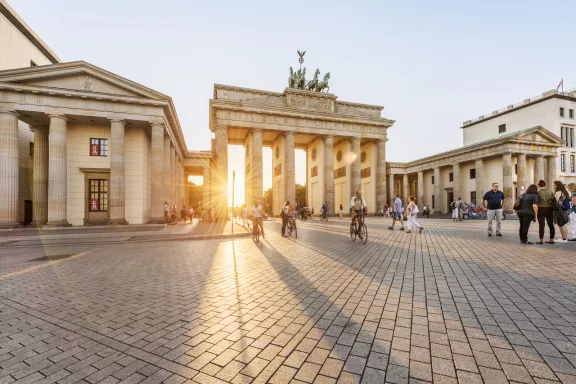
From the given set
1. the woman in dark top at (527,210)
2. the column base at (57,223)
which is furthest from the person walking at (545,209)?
the column base at (57,223)

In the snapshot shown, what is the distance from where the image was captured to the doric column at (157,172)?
802 inches

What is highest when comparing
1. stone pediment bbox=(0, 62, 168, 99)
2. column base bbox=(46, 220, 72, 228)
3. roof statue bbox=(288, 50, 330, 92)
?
roof statue bbox=(288, 50, 330, 92)

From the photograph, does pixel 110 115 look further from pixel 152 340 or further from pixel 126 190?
pixel 152 340

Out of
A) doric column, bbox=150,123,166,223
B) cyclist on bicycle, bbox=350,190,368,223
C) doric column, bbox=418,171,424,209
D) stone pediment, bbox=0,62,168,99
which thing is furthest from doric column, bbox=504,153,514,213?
stone pediment, bbox=0,62,168,99

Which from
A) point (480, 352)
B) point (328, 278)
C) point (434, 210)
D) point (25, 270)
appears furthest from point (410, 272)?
point (434, 210)

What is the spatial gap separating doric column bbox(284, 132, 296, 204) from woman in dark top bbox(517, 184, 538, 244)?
81.3ft

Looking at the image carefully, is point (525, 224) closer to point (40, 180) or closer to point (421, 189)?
point (40, 180)

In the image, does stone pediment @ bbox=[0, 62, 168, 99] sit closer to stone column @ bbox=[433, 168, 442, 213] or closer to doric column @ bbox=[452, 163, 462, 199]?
doric column @ bbox=[452, 163, 462, 199]

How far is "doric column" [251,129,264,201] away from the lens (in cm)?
3223

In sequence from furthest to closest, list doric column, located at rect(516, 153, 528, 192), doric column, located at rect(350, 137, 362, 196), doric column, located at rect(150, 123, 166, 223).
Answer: doric column, located at rect(350, 137, 362, 196), doric column, located at rect(516, 153, 528, 192), doric column, located at rect(150, 123, 166, 223)

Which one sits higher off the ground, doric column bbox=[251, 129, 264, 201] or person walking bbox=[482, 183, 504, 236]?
doric column bbox=[251, 129, 264, 201]

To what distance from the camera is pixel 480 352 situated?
252 centimetres

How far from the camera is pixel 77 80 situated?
61.4 ft

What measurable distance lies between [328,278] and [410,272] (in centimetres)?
181
